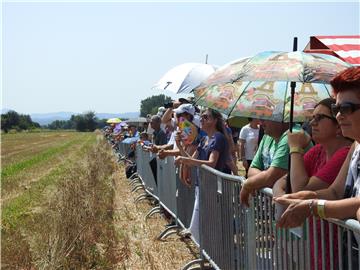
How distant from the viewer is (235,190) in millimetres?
4582

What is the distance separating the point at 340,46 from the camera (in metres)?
6.49

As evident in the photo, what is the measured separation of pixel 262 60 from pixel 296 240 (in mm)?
1374

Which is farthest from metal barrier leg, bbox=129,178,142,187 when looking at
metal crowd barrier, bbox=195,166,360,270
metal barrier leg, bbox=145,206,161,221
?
metal crowd barrier, bbox=195,166,360,270

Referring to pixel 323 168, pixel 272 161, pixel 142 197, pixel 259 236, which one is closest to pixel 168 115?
pixel 142 197

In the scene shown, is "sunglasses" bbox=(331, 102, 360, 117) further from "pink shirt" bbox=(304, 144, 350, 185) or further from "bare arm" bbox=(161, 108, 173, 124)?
"bare arm" bbox=(161, 108, 173, 124)

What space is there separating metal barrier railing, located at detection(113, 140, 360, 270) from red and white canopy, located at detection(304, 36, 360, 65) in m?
1.81

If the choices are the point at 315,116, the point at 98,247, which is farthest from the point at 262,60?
the point at 98,247

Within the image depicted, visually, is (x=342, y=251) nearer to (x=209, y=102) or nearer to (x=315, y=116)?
(x=315, y=116)

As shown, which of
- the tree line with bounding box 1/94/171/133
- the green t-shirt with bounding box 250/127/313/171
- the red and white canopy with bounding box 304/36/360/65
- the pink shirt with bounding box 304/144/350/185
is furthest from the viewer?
the tree line with bounding box 1/94/171/133

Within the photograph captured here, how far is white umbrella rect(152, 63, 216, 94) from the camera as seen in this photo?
8977 millimetres

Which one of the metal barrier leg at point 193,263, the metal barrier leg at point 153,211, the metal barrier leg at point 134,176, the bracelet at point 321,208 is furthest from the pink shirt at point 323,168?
the metal barrier leg at point 134,176

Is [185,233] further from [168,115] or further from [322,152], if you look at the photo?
[322,152]

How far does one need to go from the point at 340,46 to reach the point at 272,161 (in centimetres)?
281

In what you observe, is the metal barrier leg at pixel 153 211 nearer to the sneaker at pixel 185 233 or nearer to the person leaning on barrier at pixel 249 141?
the sneaker at pixel 185 233
